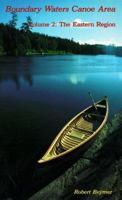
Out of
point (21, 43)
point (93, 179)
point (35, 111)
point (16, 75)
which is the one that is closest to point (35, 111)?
point (35, 111)

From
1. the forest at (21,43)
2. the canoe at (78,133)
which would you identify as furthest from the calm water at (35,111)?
the forest at (21,43)

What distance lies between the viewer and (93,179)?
1239cm

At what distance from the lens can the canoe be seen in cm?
1344

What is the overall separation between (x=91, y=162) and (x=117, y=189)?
278 cm

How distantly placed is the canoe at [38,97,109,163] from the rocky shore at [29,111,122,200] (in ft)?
3.31

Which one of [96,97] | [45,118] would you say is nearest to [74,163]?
[45,118]

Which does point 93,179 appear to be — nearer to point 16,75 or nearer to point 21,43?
point 16,75

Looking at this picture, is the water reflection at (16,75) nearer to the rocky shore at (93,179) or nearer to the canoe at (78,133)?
the canoe at (78,133)

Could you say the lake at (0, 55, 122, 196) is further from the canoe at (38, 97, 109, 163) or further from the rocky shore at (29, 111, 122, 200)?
the rocky shore at (29, 111, 122, 200)

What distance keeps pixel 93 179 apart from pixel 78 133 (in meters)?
4.76

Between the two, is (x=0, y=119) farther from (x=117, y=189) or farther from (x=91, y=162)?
(x=117, y=189)

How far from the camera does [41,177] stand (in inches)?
521

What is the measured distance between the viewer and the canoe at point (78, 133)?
529 inches

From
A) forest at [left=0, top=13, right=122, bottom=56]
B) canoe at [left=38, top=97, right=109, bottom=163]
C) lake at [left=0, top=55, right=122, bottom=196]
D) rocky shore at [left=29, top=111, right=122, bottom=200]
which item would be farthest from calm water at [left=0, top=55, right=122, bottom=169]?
forest at [left=0, top=13, right=122, bottom=56]
